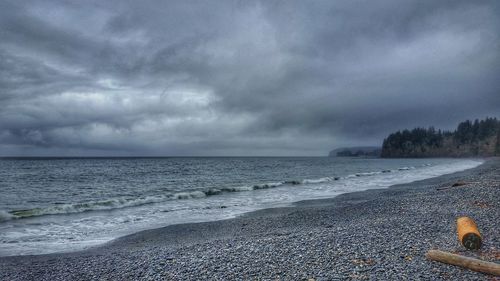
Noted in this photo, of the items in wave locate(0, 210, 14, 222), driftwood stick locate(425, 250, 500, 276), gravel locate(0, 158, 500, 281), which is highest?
driftwood stick locate(425, 250, 500, 276)

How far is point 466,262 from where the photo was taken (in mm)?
7125

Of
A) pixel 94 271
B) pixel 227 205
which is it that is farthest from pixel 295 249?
pixel 227 205

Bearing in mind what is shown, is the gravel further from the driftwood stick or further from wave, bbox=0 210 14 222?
wave, bbox=0 210 14 222

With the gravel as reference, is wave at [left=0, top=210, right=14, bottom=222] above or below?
below

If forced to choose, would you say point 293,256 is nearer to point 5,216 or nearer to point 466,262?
point 466,262

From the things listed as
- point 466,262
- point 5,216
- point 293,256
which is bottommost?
point 5,216

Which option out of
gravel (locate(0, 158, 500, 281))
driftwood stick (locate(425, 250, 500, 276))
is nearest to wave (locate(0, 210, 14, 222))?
gravel (locate(0, 158, 500, 281))

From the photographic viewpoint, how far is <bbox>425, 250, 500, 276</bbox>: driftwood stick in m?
6.78

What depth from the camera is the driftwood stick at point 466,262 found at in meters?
6.78

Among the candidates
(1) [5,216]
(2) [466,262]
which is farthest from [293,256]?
(1) [5,216]

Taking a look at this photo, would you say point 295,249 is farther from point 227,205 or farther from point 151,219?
point 227,205

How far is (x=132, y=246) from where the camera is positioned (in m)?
12.9

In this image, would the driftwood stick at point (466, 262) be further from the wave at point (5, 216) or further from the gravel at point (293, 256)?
the wave at point (5, 216)

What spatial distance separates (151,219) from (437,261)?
1610cm
